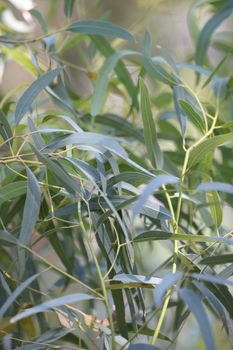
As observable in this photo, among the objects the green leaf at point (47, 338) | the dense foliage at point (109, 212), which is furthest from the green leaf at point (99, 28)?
the green leaf at point (47, 338)

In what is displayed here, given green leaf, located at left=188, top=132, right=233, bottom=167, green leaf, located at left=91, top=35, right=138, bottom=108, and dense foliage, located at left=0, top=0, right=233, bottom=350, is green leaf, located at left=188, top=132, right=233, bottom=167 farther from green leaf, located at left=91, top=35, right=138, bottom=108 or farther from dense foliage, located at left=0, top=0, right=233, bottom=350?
green leaf, located at left=91, top=35, right=138, bottom=108

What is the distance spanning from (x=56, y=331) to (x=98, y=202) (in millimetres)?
132

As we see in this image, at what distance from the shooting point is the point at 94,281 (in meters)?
0.92

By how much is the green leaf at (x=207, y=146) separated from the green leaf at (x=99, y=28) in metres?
0.20

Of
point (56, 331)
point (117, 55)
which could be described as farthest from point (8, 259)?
point (117, 55)

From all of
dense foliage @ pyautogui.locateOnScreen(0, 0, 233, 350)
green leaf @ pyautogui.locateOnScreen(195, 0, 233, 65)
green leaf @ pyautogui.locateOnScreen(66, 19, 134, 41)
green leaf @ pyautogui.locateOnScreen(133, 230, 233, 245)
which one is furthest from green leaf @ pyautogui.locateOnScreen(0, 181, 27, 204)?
green leaf @ pyautogui.locateOnScreen(195, 0, 233, 65)

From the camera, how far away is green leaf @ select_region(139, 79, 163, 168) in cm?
65

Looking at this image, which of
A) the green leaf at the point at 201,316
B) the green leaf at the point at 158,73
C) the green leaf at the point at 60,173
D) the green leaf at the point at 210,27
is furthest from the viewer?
the green leaf at the point at 210,27

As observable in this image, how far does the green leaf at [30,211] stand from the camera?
57 centimetres

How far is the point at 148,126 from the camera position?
65 cm

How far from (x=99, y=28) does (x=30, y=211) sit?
290mm

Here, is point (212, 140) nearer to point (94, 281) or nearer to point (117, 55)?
point (117, 55)

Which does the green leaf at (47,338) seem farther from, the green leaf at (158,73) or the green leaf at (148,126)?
the green leaf at (158,73)

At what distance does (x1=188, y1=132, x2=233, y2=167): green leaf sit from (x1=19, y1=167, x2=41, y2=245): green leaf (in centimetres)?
15
